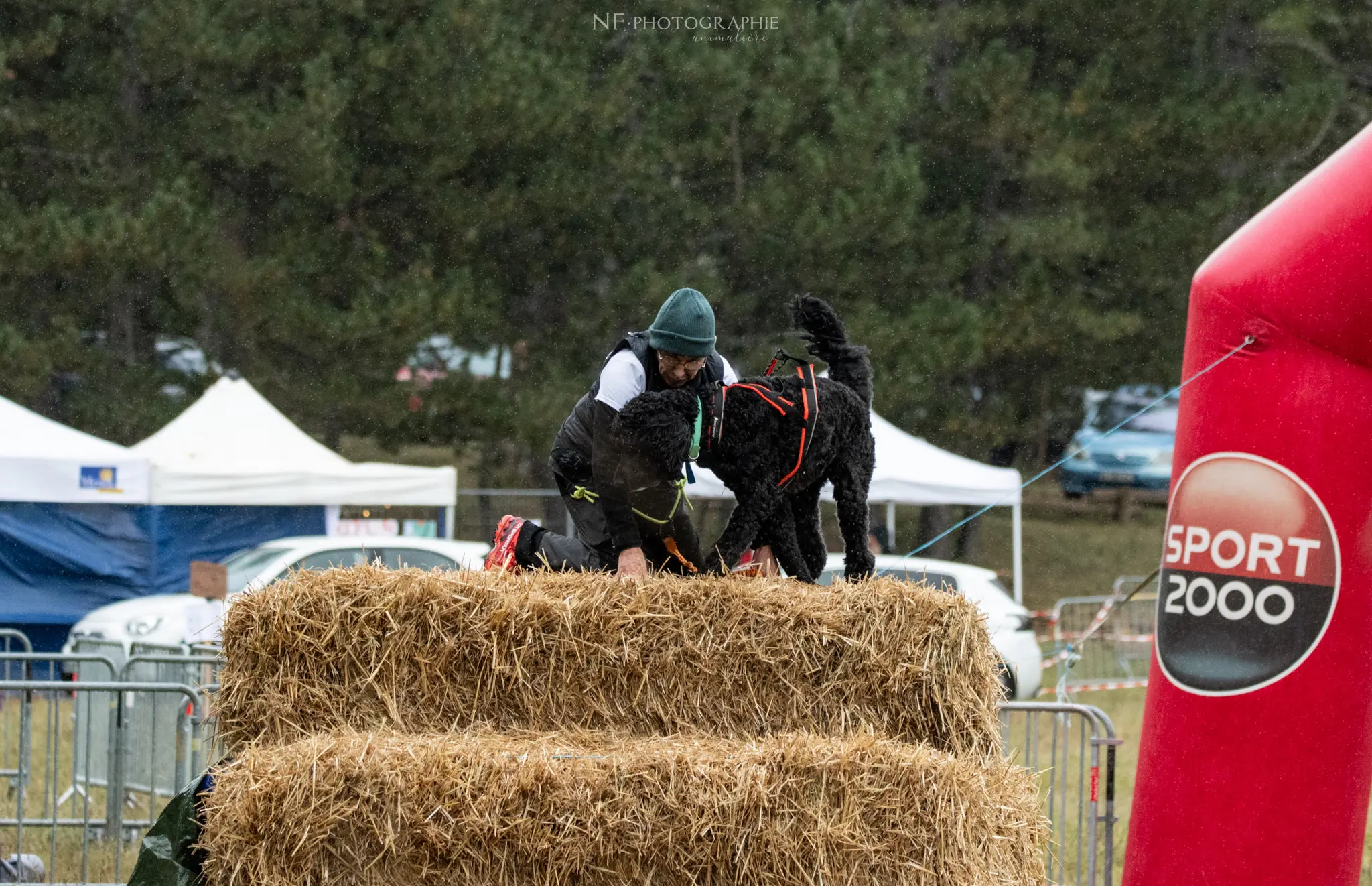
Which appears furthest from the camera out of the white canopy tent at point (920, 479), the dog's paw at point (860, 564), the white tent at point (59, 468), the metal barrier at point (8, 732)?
the white canopy tent at point (920, 479)

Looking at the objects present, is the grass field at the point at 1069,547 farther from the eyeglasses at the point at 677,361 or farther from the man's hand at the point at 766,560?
the eyeglasses at the point at 677,361

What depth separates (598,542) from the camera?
16.8ft

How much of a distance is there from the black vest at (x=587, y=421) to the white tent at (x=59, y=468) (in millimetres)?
9469

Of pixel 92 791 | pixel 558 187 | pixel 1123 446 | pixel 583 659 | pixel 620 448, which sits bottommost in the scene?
pixel 92 791

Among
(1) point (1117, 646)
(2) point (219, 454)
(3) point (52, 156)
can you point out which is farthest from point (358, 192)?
(1) point (1117, 646)

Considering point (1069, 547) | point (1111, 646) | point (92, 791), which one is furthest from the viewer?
point (1069, 547)

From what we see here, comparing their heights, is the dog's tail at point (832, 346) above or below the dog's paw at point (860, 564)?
above

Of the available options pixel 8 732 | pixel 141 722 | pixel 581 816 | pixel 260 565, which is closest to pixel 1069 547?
pixel 260 565

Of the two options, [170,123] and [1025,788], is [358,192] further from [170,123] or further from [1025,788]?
[1025,788]

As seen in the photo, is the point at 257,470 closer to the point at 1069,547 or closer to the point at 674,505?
the point at 674,505

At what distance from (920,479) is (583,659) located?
10.7 meters

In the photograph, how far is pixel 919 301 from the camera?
67.1 ft

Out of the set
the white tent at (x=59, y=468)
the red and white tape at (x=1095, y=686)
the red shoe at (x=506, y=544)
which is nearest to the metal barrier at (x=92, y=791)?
the red shoe at (x=506, y=544)

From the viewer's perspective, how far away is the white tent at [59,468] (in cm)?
1336
